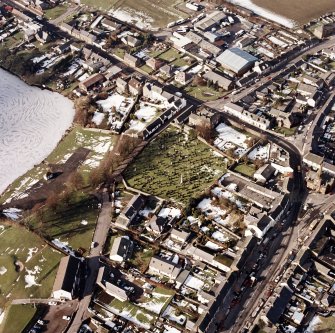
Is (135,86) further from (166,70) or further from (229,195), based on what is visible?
(229,195)

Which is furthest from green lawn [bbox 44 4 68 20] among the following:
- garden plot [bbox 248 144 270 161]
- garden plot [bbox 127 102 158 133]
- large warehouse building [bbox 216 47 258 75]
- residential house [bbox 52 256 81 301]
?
residential house [bbox 52 256 81 301]

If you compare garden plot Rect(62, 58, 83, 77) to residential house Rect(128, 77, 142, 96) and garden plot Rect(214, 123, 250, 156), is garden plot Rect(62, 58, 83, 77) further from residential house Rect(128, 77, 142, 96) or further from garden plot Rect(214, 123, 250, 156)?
garden plot Rect(214, 123, 250, 156)

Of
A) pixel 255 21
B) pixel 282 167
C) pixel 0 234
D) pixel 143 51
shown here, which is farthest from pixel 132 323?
pixel 255 21

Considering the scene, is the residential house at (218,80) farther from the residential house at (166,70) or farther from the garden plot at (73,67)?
the garden plot at (73,67)

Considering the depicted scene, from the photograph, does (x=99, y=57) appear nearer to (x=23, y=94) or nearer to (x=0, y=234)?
(x=23, y=94)

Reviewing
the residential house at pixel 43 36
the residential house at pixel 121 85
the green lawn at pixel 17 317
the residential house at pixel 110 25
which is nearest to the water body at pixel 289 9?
the residential house at pixel 110 25
